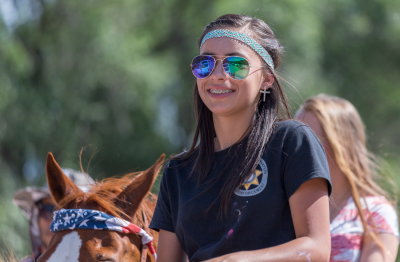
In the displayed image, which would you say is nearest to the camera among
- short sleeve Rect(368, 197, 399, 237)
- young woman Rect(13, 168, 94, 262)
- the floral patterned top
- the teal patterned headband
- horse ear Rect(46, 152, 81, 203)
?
the teal patterned headband

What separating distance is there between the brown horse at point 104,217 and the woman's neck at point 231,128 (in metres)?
0.33

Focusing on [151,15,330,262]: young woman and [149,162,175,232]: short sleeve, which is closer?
[151,15,330,262]: young woman

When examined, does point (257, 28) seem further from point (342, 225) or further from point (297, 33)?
point (297, 33)

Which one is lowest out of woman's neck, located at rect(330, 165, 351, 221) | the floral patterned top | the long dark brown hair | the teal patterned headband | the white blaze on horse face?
the floral patterned top

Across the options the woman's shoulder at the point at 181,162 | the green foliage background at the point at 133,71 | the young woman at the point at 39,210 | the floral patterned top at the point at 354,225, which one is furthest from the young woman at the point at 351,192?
the green foliage background at the point at 133,71

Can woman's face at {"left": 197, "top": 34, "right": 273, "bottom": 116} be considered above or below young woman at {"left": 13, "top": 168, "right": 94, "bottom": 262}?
above

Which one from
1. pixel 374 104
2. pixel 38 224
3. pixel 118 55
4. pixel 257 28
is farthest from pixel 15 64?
pixel 257 28

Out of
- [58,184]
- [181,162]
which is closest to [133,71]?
[58,184]

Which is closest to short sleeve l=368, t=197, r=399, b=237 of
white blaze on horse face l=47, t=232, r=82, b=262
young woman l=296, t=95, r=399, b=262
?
young woman l=296, t=95, r=399, b=262

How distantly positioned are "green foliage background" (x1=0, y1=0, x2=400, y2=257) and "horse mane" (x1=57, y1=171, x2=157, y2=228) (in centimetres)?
679

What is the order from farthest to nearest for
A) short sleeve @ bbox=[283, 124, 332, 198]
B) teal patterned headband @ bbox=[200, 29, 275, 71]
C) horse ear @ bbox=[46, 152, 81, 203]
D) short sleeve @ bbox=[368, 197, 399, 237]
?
short sleeve @ bbox=[368, 197, 399, 237] → horse ear @ bbox=[46, 152, 81, 203] → teal patterned headband @ bbox=[200, 29, 275, 71] → short sleeve @ bbox=[283, 124, 332, 198]

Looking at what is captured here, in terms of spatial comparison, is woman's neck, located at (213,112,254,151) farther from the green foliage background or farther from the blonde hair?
the green foliage background

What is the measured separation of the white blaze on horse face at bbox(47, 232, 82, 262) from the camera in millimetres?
2795

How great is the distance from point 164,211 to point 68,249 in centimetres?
41
